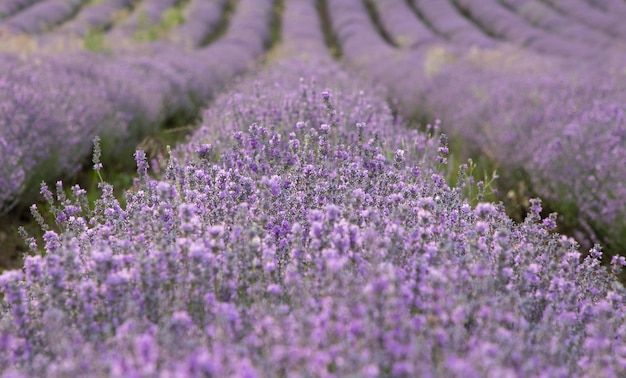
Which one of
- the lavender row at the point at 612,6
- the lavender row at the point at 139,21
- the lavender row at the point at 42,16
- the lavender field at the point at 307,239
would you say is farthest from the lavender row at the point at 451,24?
the lavender row at the point at 42,16

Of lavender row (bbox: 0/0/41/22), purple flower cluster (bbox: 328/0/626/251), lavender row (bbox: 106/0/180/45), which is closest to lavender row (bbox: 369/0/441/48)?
purple flower cluster (bbox: 328/0/626/251)

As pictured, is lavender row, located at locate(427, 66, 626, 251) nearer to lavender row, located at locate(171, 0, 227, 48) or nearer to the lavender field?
the lavender field

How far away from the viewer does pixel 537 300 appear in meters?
1.90

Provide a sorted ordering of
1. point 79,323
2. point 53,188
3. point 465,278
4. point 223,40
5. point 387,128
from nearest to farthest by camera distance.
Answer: point 79,323 → point 465,278 → point 387,128 → point 53,188 → point 223,40

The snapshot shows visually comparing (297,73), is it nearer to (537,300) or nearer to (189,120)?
(189,120)

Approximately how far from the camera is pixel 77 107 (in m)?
5.06

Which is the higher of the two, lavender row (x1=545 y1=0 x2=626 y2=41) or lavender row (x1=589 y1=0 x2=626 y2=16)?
lavender row (x1=589 y1=0 x2=626 y2=16)

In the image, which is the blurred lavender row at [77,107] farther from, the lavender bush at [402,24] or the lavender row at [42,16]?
the lavender bush at [402,24]

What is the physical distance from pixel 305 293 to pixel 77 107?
13.4ft

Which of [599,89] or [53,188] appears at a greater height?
[599,89]

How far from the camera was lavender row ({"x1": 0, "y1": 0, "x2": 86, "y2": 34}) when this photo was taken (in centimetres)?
1602

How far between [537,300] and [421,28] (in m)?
18.2

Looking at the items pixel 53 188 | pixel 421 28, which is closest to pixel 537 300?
pixel 53 188

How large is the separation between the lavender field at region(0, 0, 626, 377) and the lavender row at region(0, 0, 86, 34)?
35.5 ft
